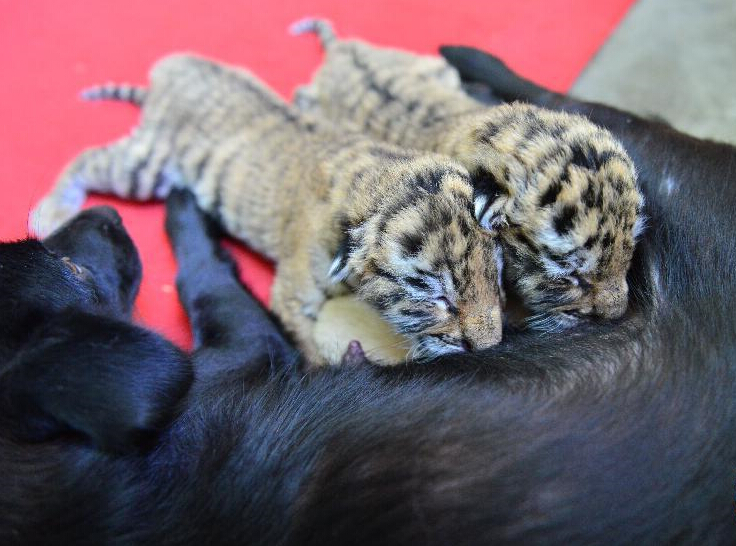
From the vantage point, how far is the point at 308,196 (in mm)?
1896

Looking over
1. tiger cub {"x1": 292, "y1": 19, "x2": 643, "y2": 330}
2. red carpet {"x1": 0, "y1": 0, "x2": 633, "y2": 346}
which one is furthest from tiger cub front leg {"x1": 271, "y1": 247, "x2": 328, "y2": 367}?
tiger cub {"x1": 292, "y1": 19, "x2": 643, "y2": 330}

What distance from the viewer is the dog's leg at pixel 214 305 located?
165 cm

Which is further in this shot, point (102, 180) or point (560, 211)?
point (102, 180)

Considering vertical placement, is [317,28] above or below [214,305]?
above

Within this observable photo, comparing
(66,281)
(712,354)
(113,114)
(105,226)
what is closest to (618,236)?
(712,354)

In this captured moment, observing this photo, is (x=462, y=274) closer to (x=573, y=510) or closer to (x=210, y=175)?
(x=573, y=510)

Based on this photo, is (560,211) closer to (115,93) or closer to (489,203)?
(489,203)

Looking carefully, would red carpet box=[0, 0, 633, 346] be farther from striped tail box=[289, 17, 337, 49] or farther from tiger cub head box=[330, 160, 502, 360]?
tiger cub head box=[330, 160, 502, 360]

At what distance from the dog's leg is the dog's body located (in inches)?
13.3

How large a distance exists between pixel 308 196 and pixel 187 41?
1056 mm

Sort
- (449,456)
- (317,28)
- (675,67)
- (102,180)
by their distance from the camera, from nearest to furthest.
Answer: (449,456), (102,180), (675,67), (317,28)

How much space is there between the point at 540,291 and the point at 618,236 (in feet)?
0.68

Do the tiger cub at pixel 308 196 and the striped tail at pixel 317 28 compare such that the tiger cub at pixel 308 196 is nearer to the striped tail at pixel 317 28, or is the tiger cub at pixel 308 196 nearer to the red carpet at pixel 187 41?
the red carpet at pixel 187 41

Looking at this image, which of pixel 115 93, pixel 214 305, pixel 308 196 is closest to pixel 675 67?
pixel 308 196
